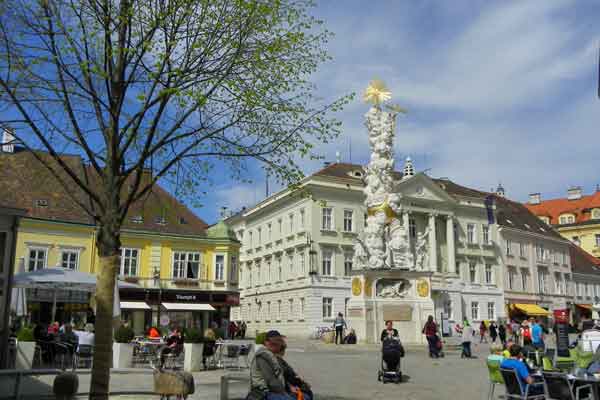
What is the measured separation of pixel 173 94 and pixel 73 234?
2993 centimetres

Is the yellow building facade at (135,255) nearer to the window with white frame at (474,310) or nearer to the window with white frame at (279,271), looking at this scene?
the window with white frame at (279,271)

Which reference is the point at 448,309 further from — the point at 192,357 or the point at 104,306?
the point at 104,306

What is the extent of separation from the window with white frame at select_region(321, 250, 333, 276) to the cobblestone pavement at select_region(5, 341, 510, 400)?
95.3ft

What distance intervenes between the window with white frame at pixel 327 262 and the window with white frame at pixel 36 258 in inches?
891

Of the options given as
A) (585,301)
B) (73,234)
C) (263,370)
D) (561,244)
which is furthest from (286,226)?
(263,370)

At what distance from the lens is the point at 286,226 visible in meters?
54.2

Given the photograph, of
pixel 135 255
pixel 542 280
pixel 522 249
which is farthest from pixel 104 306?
pixel 542 280

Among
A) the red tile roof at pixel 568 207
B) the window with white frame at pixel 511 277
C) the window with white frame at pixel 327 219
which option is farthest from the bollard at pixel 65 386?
the red tile roof at pixel 568 207

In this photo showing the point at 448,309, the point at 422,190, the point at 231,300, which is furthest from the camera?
the point at 422,190

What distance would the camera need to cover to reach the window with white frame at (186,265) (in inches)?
1601

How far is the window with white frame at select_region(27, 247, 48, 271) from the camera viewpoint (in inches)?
1394

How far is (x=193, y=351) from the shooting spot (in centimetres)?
1617

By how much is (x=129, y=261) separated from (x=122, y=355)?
2345cm

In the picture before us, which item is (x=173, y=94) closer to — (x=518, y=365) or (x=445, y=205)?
(x=518, y=365)
